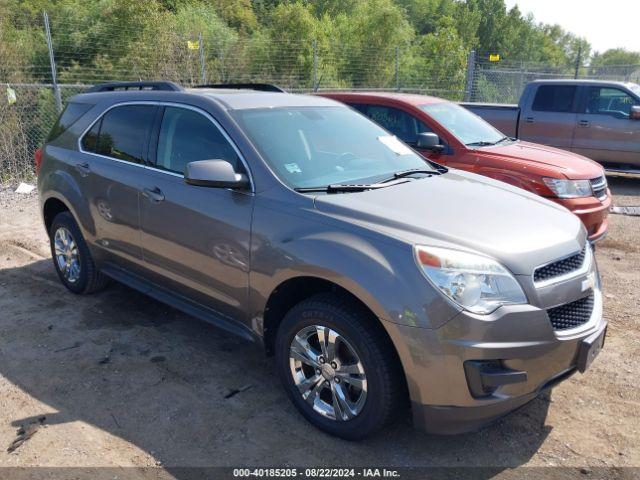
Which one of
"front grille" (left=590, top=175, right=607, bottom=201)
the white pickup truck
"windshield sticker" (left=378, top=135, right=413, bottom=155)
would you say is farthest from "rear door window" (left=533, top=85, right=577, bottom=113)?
"windshield sticker" (left=378, top=135, right=413, bottom=155)

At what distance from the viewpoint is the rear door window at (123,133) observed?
414 centimetres

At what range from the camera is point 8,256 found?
619 centimetres

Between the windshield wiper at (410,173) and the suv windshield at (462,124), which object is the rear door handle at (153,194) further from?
the suv windshield at (462,124)

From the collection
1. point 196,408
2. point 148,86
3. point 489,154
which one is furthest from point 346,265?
point 489,154

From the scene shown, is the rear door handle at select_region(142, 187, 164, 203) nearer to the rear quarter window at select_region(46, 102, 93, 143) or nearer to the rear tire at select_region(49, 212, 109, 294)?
the rear tire at select_region(49, 212, 109, 294)

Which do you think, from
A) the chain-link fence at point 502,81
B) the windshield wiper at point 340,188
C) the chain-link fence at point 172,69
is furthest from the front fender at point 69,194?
the chain-link fence at point 502,81

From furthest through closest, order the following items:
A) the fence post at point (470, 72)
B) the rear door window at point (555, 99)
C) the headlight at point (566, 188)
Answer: the fence post at point (470, 72)
the rear door window at point (555, 99)
the headlight at point (566, 188)

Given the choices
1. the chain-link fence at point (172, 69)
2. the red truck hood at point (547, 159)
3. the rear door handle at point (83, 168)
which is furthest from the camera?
the chain-link fence at point (172, 69)

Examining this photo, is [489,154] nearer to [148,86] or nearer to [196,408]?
[148,86]

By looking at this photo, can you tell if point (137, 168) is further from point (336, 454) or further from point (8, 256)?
point (8, 256)

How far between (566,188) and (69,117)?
4.83 meters

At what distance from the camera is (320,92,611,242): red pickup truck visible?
224 inches

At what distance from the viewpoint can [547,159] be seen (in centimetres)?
614

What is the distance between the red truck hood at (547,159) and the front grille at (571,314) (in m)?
3.13
